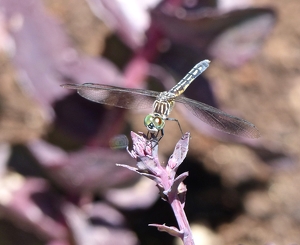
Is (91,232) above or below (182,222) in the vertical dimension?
above

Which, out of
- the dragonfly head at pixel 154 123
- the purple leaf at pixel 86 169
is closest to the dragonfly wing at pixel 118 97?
the dragonfly head at pixel 154 123

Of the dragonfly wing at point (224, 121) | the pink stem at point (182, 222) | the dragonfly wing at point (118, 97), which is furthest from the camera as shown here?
the dragonfly wing at point (118, 97)

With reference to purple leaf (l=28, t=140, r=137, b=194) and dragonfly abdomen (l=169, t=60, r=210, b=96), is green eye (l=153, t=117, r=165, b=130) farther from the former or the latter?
purple leaf (l=28, t=140, r=137, b=194)

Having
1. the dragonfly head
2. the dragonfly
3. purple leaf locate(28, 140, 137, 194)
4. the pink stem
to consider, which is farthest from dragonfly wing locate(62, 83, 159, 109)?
the pink stem

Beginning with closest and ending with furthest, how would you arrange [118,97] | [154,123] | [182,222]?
[182,222], [154,123], [118,97]

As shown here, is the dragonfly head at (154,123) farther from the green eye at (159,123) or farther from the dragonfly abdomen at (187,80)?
the dragonfly abdomen at (187,80)

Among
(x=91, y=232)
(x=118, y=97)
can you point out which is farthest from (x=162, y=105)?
(x=91, y=232)

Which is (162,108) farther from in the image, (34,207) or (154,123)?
(34,207)

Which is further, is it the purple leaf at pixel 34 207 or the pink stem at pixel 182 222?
the purple leaf at pixel 34 207
